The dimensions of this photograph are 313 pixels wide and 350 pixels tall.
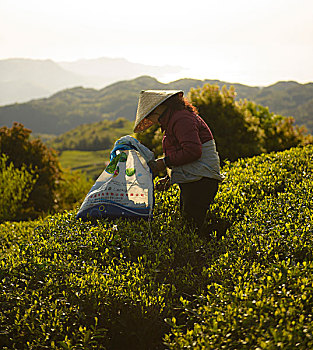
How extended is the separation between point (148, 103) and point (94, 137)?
315ft

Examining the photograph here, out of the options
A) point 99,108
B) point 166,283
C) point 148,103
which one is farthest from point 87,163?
point 99,108

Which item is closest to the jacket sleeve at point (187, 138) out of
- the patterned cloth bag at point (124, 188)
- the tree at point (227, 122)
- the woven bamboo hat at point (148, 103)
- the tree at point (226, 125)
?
the woven bamboo hat at point (148, 103)

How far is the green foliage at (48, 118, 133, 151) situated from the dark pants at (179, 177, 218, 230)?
275ft

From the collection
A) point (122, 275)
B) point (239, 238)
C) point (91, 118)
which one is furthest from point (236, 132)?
point (91, 118)

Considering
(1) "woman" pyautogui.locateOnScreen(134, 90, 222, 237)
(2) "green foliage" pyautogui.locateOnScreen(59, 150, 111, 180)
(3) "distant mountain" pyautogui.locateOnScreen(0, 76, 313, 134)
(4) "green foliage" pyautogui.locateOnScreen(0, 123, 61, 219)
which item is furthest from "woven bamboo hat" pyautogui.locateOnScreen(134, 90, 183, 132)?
(3) "distant mountain" pyautogui.locateOnScreen(0, 76, 313, 134)

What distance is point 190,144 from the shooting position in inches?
150

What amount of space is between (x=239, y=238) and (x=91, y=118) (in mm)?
182811

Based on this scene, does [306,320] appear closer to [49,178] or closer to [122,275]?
[122,275]

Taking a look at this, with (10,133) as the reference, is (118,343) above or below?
below

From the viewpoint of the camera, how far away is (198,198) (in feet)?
13.8

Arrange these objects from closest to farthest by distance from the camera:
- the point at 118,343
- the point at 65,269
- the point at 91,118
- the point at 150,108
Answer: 1. the point at 118,343
2. the point at 65,269
3. the point at 150,108
4. the point at 91,118

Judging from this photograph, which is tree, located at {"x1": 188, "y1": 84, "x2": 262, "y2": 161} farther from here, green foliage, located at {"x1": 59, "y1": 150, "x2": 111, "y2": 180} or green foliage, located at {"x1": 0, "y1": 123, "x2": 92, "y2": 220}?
green foliage, located at {"x1": 59, "y1": 150, "x2": 111, "y2": 180}

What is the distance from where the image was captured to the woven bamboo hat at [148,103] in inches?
156

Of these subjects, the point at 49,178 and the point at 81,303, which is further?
the point at 49,178
